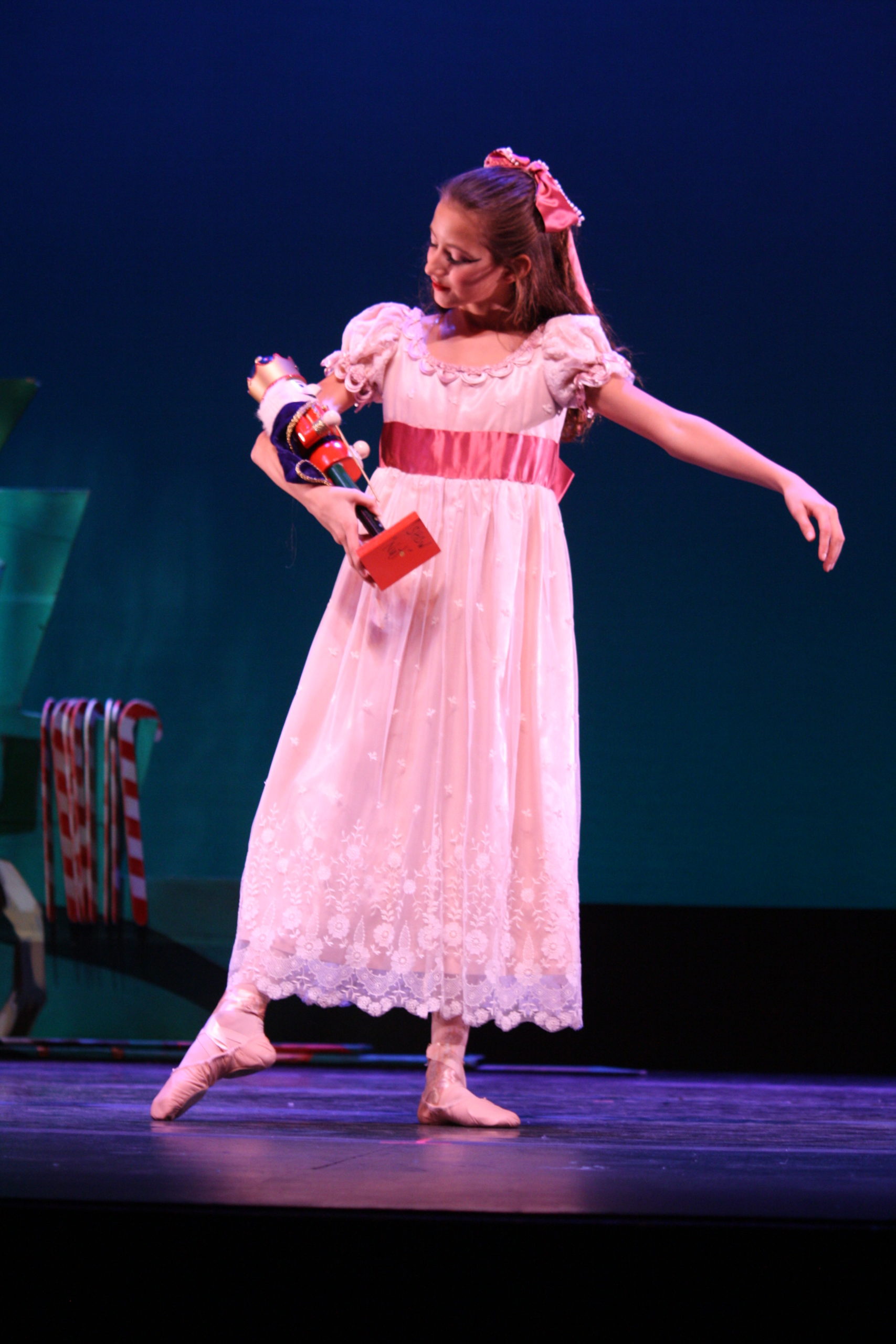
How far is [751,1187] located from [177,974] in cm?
244

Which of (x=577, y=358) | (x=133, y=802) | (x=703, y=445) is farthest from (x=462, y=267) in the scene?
(x=133, y=802)

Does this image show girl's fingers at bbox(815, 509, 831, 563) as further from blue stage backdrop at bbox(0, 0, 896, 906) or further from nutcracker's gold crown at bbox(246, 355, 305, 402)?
blue stage backdrop at bbox(0, 0, 896, 906)

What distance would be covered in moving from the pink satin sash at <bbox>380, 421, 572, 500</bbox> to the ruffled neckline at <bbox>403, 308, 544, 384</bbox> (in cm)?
8

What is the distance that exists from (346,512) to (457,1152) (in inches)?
33.3

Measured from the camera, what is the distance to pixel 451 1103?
1884 millimetres

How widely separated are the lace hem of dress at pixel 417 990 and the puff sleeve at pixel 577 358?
0.83 m

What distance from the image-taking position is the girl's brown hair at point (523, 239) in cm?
198

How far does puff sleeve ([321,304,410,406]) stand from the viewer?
204 centimetres

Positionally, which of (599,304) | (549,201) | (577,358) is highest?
(599,304)

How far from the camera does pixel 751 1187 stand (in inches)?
49.5

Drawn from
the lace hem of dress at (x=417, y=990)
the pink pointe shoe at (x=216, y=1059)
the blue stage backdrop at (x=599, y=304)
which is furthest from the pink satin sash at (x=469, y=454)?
the blue stage backdrop at (x=599, y=304)

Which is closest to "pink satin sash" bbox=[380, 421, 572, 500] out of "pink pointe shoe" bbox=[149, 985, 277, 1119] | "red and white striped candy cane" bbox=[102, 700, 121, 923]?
"pink pointe shoe" bbox=[149, 985, 277, 1119]

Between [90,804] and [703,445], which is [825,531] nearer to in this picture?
[703,445]

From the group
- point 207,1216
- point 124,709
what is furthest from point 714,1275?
point 124,709
